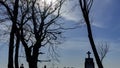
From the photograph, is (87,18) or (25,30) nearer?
(87,18)

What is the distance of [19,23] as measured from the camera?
100 ft

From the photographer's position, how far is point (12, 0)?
29.0 meters

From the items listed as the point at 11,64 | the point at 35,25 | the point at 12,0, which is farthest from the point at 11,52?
the point at 35,25

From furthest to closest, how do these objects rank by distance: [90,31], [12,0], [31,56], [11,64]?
[31,56], [12,0], [11,64], [90,31]

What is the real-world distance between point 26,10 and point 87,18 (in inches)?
438

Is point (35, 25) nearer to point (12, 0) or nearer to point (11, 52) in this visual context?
point (12, 0)

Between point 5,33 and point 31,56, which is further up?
point 5,33

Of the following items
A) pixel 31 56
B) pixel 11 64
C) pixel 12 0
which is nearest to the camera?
pixel 11 64

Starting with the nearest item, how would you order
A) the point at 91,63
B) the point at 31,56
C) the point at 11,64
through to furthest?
→ 1. the point at 91,63
2. the point at 11,64
3. the point at 31,56

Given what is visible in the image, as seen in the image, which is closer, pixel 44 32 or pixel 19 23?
pixel 19 23

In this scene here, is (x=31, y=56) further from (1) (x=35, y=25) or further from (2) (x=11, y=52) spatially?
(2) (x=11, y=52)

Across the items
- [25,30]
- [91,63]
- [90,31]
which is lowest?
[91,63]

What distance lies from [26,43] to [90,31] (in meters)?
12.1

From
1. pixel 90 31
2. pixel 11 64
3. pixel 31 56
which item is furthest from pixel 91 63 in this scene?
pixel 31 56
